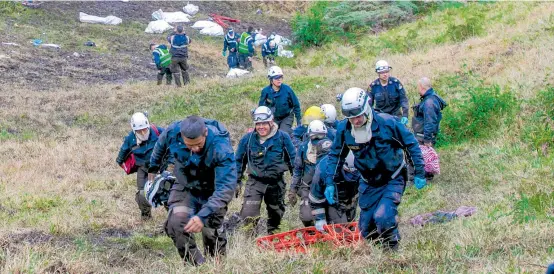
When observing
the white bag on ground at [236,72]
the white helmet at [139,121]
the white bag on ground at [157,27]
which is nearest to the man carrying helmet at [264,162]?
the white helmet at [139,121]

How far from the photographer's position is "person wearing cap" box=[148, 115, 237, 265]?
6.16 meters

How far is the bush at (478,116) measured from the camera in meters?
12.8

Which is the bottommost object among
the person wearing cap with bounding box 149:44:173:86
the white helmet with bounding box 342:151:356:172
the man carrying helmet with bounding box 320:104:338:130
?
the person wearing cap with bounding box 149:44:173:86

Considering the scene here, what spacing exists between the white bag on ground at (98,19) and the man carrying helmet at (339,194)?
76.4ft

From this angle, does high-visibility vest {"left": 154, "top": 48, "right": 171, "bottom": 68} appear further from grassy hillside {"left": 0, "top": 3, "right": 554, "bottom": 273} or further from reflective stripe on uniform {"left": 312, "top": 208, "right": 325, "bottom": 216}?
reflective stripe on uniform {"left": 312, "top": 208, "right": 325, "bottom": 216}

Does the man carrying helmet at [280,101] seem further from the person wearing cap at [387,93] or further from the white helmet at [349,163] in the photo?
the white helmet at [349,163]

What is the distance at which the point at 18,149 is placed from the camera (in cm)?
1342

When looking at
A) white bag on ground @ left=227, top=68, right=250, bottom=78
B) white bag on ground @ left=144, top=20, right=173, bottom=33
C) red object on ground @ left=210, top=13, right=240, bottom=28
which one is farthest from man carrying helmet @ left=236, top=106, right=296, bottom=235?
red object on ground @ left=210, top=13, right=240, bottom=28

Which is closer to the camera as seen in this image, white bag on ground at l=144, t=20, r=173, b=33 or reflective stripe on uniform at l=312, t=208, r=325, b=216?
reflective stripe on uniform at l=312, t=208, r=325, b=216

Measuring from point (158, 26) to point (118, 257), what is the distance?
78.6 feet

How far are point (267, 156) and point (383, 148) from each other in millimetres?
2168

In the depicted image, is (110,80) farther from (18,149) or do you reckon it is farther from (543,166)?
(543,166)

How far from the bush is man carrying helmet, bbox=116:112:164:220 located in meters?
6.22

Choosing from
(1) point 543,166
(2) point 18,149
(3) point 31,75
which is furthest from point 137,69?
(1) point 543,166
